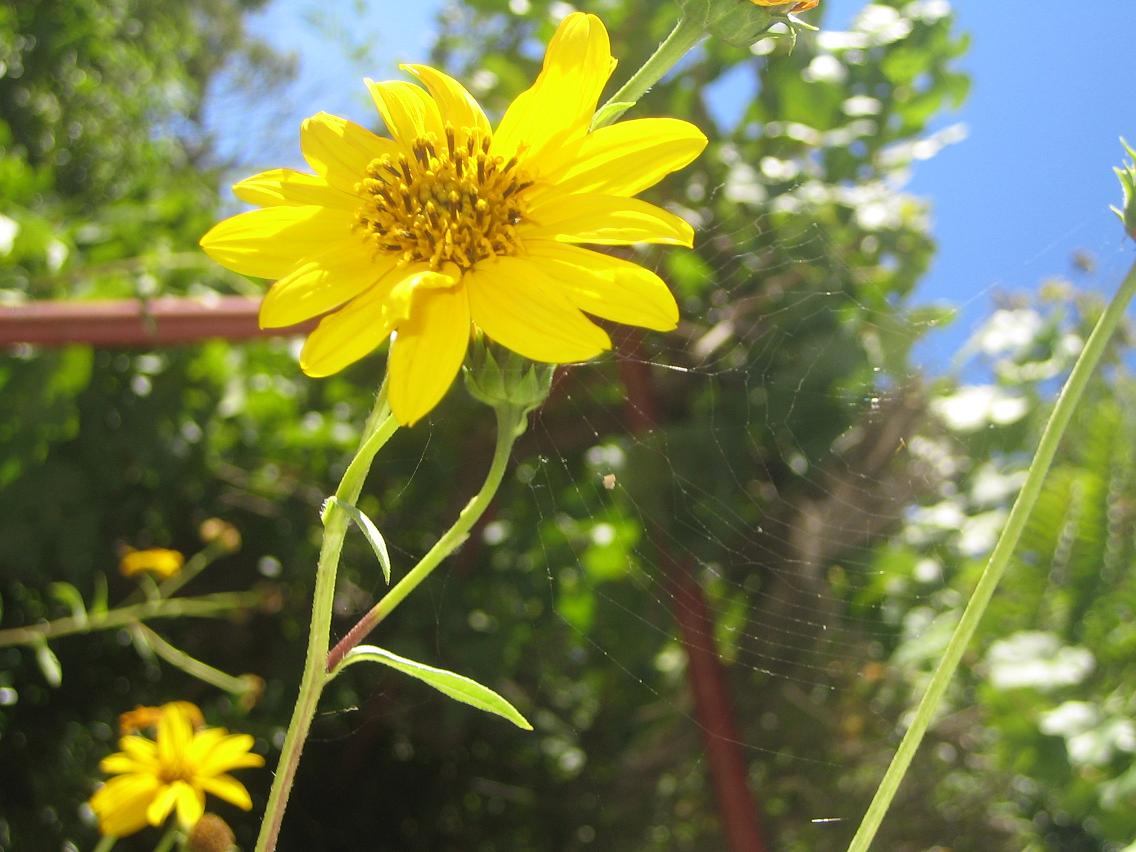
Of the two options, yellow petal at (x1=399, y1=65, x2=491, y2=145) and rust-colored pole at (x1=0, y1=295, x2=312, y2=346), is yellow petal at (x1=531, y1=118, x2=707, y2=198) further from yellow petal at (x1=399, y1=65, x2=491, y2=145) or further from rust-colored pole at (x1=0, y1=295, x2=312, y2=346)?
rust-colored pole at (x1=0, y1=295, x2=312, y2=346)

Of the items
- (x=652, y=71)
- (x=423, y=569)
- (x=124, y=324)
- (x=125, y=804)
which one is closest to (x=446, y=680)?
(x=423, y=569)

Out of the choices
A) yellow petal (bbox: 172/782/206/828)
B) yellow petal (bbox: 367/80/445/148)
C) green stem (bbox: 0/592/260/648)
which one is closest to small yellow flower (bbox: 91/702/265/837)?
yellow petal (bbox: 172/782/206/828)

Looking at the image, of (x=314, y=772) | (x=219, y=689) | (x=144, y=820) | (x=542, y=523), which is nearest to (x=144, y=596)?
(x=219, y=689)

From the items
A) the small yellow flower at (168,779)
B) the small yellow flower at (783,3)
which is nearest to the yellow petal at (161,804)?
the small yellow flower at (168,779)

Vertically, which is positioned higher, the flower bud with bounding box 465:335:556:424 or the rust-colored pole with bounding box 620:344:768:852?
the flower bud with bounding box 465:335:556:424

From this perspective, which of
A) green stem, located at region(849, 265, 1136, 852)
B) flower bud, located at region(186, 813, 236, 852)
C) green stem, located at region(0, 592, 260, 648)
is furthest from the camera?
green stem, located at region(0, 592, 260, 648)

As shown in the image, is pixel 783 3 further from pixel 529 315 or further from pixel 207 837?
pixel 207 837

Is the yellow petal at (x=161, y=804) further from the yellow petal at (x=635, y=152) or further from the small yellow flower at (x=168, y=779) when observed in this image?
the yellow petal at (x=635, y=152)
